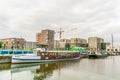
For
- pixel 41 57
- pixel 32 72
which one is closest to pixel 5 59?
pixel 41 57

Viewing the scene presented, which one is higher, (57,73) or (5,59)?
(5,59)

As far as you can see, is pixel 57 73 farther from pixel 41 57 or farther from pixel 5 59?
pixel 5 59

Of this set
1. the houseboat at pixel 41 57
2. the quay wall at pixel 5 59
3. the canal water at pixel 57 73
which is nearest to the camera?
the canal water at pixel 57 73

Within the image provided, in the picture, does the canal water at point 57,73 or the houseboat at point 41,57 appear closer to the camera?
the canal water at point 57,73

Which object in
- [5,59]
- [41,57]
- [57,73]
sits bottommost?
[57,73]

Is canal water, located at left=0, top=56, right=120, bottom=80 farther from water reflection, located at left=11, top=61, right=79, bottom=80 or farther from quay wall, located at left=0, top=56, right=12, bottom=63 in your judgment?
quay wall, located at left=0, top=56, right=12, bottom=63

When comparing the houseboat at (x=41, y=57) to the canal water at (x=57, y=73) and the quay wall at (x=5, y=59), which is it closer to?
the quay wall at (x=5, y=59)

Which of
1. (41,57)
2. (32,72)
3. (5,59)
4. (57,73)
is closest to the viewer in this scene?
(57,73)

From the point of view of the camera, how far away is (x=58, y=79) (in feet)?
77.9

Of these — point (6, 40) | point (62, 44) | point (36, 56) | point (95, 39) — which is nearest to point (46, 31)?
point (62, 44)

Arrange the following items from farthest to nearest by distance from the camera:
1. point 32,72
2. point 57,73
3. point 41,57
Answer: point 41,57 → point 32,72 → point 57,73

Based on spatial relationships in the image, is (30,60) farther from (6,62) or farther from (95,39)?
(95,39)

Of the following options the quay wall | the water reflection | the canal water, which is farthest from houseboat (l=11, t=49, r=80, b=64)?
the water reflection

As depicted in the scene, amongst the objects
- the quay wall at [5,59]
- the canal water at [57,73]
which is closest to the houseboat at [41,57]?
the quay wall at [5,59]
